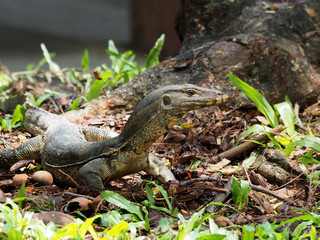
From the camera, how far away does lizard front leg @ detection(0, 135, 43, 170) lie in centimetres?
488

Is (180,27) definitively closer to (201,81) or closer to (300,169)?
(201,81)

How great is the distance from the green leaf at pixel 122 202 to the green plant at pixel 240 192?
69 centimetres

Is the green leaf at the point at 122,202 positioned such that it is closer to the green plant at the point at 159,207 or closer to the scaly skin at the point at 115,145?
the green plant at the point at 159,207

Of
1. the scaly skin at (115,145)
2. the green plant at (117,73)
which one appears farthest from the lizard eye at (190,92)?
the green plant at (117,73)

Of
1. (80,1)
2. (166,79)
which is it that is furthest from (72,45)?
(166,79)

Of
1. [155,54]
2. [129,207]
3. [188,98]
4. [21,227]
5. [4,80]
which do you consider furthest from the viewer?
[4,80]

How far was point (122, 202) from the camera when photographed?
3.61m

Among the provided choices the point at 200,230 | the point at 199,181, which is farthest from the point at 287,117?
the point at 200,230

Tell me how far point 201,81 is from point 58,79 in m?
2.91

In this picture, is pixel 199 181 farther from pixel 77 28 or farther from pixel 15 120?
pixel 77 28

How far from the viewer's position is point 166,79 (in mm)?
6043

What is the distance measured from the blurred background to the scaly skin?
19.9 ft

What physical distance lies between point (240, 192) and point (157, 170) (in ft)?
2.91

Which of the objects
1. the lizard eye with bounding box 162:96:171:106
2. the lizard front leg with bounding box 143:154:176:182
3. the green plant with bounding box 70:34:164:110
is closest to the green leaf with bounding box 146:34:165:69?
the green plant with bounding box 70:34:164:110
